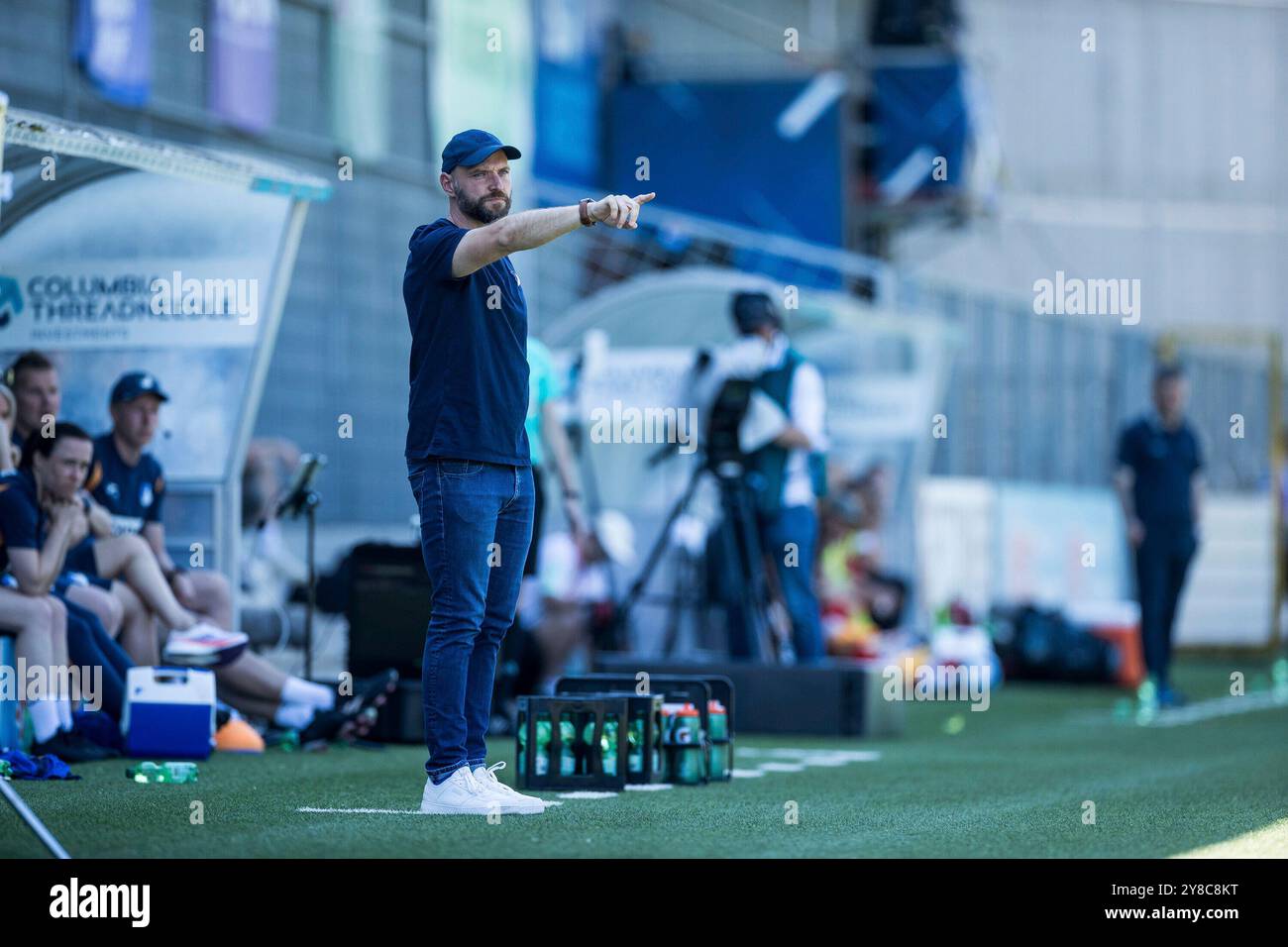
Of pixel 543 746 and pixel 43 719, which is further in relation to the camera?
pixel 43 719

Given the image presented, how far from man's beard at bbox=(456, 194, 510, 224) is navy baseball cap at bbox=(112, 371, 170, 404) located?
3026 mm

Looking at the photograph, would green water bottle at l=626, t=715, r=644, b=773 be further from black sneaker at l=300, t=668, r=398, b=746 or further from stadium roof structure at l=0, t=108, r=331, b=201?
stadium roof structure at l=0, t=108, r=331, b=201

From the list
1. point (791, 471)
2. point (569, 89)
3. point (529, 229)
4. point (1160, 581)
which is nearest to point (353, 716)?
point (791, 471)

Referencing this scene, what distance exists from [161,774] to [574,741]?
1.42 meters

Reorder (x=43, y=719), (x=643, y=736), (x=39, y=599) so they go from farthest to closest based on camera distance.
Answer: (x=39, y=599)
(x=43, y=719)
(x=643, y=736)

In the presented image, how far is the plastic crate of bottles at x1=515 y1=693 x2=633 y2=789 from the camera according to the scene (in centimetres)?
675

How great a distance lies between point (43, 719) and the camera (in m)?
7.50

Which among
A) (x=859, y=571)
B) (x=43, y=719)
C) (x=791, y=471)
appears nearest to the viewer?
(x=43, y=719)

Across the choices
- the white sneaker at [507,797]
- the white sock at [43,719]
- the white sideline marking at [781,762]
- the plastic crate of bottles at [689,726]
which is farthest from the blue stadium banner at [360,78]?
the white sneaker at [507,797]

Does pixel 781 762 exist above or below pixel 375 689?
below

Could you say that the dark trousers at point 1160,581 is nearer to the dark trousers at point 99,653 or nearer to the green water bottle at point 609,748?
the green water bottle at point 609,748

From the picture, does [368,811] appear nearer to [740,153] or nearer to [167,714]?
[167,714]

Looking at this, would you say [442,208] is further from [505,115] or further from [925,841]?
[925,841]

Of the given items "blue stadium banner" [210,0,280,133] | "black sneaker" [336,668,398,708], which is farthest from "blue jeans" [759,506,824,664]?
"blue stadium banner" [210,0,280,133]
